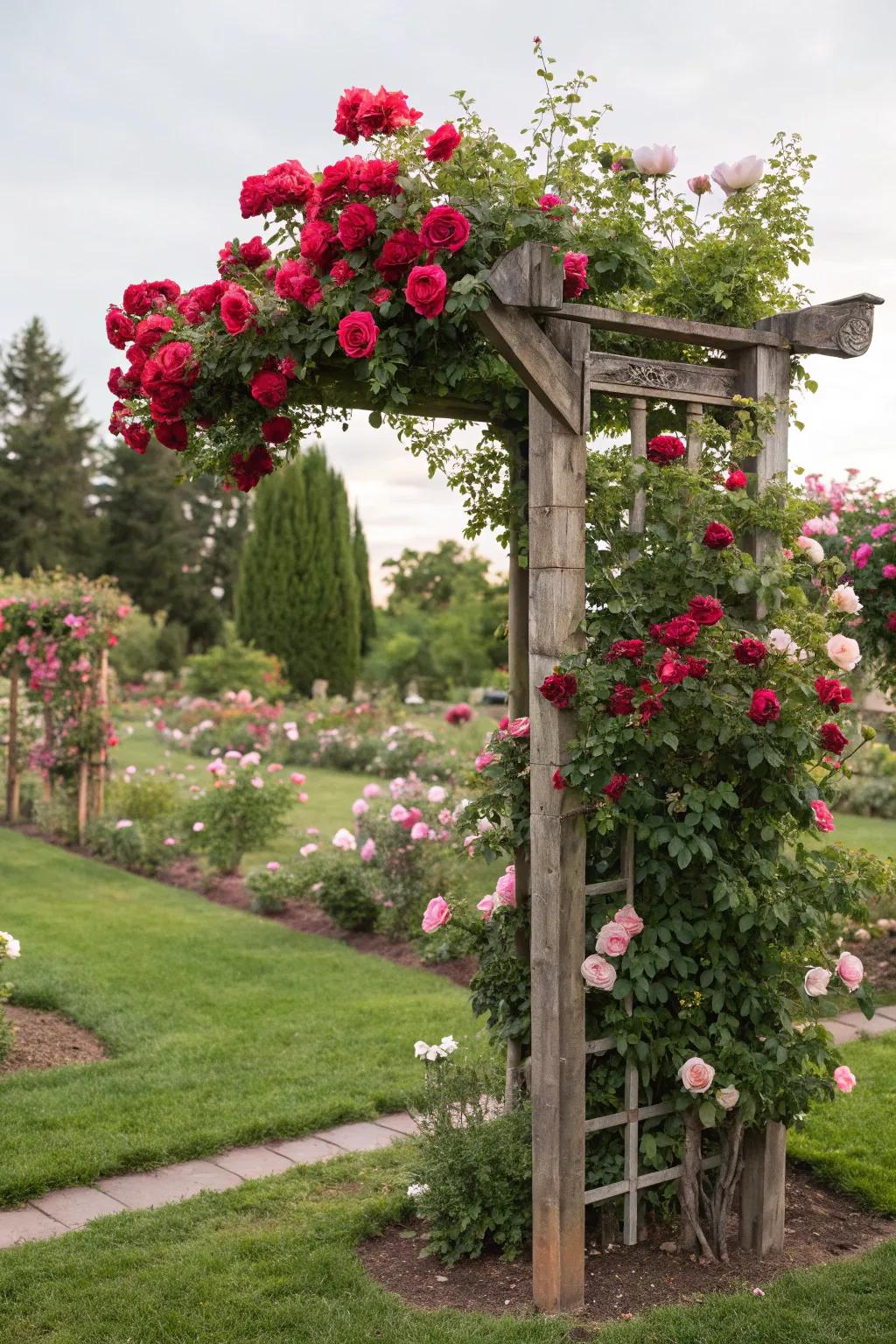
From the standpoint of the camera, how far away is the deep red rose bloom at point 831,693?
305 centimetres

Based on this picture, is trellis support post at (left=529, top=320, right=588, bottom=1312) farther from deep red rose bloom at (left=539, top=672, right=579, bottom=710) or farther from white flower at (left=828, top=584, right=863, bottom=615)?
white flower at (left=828, top=584, right=863, bottom=615)

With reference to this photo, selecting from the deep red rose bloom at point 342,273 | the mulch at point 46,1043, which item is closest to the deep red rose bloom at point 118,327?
the deep red rose bloom at point 342,273

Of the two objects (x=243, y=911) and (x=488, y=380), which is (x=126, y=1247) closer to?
(x=488, y=380)

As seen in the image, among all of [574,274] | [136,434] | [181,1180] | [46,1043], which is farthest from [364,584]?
[574,274]

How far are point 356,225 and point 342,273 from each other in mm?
121

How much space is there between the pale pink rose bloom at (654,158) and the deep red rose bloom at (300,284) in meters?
0.99

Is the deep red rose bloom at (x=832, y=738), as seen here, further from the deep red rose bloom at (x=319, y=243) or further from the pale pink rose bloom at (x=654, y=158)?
the deep red rose bloom at (x=319, y=243)

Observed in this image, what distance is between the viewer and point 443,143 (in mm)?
2861

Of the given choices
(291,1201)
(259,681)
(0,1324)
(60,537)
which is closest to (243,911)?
(291,1201)

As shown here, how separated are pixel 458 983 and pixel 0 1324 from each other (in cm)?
371

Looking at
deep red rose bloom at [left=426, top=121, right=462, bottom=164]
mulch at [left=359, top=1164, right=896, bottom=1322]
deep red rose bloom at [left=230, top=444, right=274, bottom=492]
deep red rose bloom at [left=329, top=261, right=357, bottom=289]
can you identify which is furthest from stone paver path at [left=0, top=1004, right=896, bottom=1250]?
deep red rose bloom at [left=426, top=121, right=462, bottom=164]

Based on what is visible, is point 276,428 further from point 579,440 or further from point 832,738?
point 832,738

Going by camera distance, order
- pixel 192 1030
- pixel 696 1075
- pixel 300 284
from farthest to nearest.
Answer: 1. pixel 192 1030
2. pixel 696 1075
3. pixel 300 284

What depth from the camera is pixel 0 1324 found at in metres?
3.05
